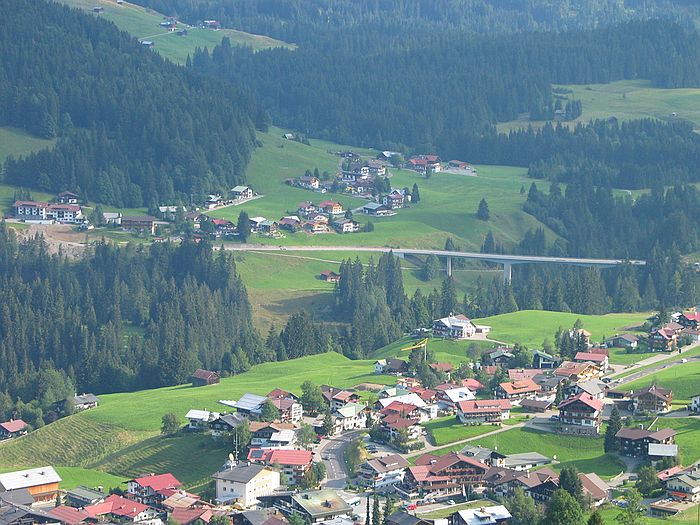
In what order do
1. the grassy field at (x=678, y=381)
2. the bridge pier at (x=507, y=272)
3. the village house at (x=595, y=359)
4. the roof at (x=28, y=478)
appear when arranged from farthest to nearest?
the bridge pier at (x=507, y=272) → the village house at (x=595, y=359) → the grassy field at (x=678, y=381) → the roof at (x=28, y=478)

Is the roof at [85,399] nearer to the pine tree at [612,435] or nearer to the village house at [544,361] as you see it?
the village house at [544,361]

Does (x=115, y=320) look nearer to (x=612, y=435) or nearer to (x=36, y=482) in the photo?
(x=36, y=482)

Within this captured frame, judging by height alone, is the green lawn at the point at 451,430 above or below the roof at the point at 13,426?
above

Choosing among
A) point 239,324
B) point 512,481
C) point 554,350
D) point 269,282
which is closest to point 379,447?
point 512,481

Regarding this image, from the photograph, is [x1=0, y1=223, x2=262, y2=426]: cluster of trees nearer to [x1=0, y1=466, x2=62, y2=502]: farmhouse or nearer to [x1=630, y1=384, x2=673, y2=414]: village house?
[x1=0, y1=466, x2=62, y2=502]: farmhouse

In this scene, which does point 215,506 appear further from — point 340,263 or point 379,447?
point 340,263

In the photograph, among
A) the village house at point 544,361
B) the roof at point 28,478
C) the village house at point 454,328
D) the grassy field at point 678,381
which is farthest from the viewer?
the village house at point 454,328

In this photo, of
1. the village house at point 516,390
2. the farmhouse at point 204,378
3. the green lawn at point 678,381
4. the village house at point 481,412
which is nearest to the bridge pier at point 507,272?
the farmhouse at point 204,378
